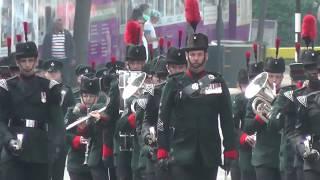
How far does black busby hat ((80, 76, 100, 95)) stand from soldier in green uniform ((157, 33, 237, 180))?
4152mm

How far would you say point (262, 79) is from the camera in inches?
705

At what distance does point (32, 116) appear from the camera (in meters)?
15.1

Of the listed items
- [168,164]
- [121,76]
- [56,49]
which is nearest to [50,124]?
[168,164]

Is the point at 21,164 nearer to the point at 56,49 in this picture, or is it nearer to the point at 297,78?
the point at 297,78

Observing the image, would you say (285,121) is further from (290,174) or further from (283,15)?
(283,15)

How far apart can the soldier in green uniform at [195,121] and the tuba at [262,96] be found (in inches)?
124

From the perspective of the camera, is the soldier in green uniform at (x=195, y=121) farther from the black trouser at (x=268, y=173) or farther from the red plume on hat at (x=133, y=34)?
the red plume on hat at (x=133, y=34)

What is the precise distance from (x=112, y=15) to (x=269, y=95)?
16.6m

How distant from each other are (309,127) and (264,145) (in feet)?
7.16

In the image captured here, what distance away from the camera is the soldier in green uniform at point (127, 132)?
17766 millimetres

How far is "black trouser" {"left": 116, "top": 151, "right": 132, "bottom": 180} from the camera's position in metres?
17.9

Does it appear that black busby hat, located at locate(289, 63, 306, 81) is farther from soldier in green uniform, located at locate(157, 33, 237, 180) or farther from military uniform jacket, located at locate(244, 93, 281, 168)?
soldier in green uniform, located at locate(157, 33, 237, 180)

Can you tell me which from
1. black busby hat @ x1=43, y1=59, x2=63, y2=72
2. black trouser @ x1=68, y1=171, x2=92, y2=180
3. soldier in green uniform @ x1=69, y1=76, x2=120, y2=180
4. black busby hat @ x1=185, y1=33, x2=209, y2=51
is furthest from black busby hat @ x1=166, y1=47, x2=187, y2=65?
black busby hat @ x1=43, y1=59, x2=63, y2=72

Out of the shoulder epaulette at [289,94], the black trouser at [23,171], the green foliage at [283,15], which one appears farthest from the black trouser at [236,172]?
the green foliage at [283,15]
